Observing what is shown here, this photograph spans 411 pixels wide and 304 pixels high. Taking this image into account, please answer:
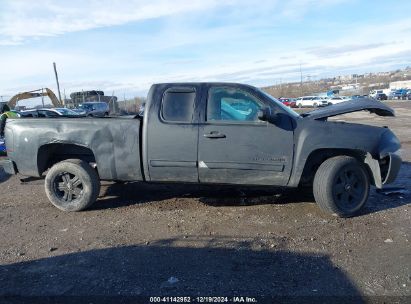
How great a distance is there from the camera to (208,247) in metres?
4.83

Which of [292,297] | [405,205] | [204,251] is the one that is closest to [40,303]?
[204,251]

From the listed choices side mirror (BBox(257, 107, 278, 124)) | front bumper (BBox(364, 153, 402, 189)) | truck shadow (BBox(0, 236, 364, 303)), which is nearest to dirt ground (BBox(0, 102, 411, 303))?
truck shadow (BBox(0, 236, 364, 303))

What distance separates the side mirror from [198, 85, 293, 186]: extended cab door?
0.13 meters

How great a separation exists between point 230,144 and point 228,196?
4.97ft

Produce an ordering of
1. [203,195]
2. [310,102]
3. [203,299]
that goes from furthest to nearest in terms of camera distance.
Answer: [310,102], [203,195], [203,299]

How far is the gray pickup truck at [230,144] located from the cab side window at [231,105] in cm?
1

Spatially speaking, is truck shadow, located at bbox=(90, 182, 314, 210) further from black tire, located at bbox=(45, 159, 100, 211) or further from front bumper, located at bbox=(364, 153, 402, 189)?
front bumper, located at bbox=(364, 153, 402, 189)

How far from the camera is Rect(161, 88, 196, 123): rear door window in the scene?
19.6 feet

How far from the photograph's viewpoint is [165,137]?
19.4 feet

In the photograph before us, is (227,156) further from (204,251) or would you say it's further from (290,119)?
(204,251)

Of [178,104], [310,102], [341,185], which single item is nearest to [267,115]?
[178,104]

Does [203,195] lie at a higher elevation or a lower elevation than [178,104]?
lower

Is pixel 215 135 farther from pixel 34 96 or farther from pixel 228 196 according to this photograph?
pixel 34 96

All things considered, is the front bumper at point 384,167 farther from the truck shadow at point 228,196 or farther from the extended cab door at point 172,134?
the extended cab door at point 172,134
